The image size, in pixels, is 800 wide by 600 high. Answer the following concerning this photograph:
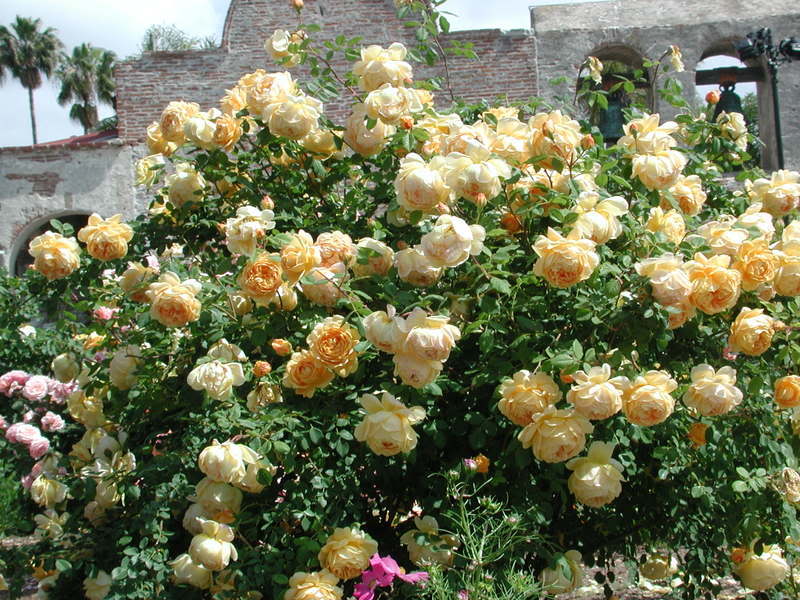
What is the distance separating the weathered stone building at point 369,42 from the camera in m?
10.8

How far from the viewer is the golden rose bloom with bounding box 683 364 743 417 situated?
2084 millimetres

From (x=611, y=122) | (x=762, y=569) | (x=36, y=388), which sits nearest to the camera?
(x=762, y=569)

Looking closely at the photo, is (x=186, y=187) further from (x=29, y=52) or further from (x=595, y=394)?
(x=29, y=52)

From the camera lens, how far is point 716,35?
35.3 feet

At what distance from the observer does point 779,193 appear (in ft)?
9.00

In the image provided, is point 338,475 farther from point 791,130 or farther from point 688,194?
point 791,130

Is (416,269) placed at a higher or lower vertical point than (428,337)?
higher

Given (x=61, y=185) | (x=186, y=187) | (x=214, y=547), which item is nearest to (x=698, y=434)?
(x=214, y=547)

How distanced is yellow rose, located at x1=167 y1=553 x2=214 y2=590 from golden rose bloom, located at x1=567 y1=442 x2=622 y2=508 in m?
0.99

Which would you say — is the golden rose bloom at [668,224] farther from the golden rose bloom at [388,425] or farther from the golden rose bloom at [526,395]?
the golden rose bloom at [388,425]

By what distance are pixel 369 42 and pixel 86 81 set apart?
31068mm

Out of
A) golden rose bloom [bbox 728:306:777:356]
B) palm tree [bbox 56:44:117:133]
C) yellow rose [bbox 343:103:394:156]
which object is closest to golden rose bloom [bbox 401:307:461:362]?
golden rose bloom [bbox 728:306:777:356]

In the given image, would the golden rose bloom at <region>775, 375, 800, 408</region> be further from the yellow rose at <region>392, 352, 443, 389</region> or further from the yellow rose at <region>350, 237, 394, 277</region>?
the yellow rose at <region>350, 237, 394, 277</region>

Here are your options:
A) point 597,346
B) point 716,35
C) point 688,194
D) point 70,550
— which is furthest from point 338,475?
point 716,35
